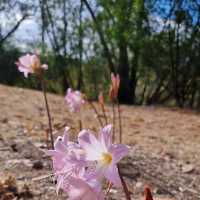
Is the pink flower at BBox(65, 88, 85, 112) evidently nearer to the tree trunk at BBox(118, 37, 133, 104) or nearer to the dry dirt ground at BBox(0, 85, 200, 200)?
the dry dirt ground at BBox(0, 85, 200, 200)

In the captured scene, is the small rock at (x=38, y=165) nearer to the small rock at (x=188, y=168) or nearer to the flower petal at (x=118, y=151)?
the small rock at (x=188, y=168)

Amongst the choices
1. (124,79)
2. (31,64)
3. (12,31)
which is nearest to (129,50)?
(124,79)

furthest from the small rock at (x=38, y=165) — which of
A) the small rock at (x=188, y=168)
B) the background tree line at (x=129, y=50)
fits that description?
the background tree line at (x=129, y=50)

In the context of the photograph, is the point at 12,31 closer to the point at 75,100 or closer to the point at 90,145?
the point at 75,100

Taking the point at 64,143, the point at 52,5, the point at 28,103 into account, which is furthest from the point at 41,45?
the point at 64,143

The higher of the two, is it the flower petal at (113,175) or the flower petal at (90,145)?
the flower petal at (90,145)

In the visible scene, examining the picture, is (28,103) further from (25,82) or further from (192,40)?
(25,82)
